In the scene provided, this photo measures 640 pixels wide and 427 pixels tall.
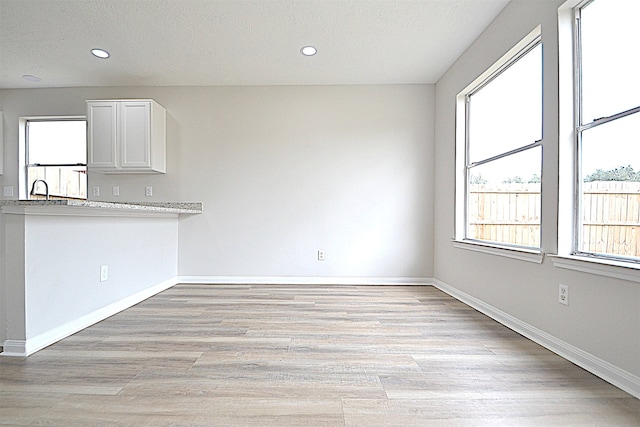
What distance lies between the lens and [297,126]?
15.5ft

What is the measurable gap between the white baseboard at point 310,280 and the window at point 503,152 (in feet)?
3.18

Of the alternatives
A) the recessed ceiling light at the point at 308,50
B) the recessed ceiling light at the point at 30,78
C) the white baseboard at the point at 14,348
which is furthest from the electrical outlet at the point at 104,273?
the recessed ceiling light at the point at 30,78

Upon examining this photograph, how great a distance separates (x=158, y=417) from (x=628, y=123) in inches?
99.4

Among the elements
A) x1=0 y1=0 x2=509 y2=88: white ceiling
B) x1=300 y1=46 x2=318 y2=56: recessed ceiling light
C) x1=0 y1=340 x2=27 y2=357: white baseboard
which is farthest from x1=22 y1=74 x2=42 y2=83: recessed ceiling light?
x1=0 y1=340 x2=27 y2=357: white baseboard

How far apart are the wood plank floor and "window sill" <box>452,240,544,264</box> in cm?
53

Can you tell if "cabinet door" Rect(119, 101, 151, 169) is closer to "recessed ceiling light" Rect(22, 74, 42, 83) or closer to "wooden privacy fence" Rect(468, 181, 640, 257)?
"recessed ceiling light" Rect(22, 74, 42, 83)

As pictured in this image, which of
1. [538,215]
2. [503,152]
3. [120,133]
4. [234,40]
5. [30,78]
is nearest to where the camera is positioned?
[538,215]

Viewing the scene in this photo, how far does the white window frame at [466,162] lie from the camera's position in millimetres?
2664

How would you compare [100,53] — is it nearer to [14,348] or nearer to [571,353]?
[14,348]

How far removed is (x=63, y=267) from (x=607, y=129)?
3.34 meters

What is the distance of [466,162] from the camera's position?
398cm

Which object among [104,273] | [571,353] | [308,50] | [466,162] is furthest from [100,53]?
[571,353]

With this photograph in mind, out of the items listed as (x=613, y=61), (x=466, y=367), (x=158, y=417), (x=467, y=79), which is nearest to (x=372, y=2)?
(x=467, y=79)

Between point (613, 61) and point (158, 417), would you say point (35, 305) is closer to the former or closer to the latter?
point (158, 417)
